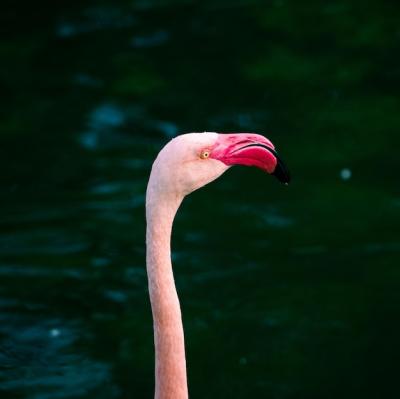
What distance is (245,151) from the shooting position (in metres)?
4.11

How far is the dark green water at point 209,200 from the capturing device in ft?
20.7

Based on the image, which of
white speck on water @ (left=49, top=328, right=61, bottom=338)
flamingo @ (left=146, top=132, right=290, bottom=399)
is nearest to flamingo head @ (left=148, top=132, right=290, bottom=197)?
flamingo @ (left=146, top=132, right=290, bottom=399)

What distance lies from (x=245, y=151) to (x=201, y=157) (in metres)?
0.19

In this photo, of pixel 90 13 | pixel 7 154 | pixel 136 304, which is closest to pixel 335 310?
pixel 136 304

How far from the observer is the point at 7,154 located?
27.6ft

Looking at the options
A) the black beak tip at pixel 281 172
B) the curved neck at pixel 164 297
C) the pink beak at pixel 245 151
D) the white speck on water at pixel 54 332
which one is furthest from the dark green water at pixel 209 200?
the pink beak at pixel 245 151

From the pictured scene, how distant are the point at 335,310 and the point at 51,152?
2.99 meters

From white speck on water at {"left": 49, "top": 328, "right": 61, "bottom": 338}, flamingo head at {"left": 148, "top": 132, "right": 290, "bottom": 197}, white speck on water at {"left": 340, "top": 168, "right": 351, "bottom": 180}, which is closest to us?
flamingo head at {"left": 148, "top": 132, "right": 290, "bottom": 197}

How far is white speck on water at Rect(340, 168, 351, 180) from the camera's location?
7.89m

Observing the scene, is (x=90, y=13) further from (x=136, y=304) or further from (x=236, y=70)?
(x=136, y=304)

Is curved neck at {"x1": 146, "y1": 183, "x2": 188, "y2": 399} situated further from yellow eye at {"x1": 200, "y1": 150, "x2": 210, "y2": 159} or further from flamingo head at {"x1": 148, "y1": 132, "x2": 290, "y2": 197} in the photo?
yellow eye at {"x1": 200, "y1": 150, "x2": 210, "y2": 159}

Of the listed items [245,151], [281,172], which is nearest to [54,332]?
[281,172]

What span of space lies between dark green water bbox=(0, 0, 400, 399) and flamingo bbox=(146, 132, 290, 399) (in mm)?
1897

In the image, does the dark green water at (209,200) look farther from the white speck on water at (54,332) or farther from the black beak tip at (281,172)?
the black beak tip at (281,172)
